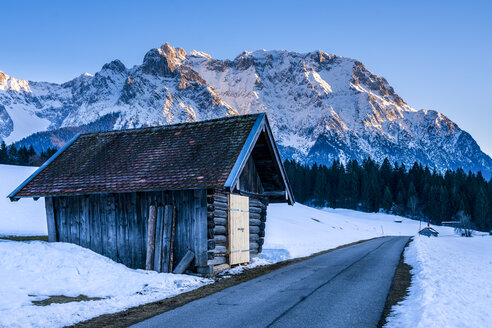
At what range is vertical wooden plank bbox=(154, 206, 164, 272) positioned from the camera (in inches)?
600

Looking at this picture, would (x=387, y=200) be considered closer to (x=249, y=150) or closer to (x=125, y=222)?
(x=249, y=150)

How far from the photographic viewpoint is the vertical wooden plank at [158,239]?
1525 centimetres

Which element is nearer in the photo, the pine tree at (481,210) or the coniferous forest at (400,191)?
the pine tree at (481,210)

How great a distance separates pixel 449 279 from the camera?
44.7 feet

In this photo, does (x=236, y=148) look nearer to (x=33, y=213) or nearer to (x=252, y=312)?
(x=252, y=312)

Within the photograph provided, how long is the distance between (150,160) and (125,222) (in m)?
2.54

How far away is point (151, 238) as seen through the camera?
15547mm

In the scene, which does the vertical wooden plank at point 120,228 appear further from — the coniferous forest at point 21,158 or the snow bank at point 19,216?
the coniferous forest at point 21,158

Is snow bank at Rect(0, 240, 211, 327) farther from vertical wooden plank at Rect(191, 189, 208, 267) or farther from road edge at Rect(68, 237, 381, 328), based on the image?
vertical wooden plank at Rect(191, 189, 208, 267)

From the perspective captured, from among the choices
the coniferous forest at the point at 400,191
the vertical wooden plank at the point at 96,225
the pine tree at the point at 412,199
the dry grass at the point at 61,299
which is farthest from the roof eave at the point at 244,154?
the pine tree at the point at 412,199

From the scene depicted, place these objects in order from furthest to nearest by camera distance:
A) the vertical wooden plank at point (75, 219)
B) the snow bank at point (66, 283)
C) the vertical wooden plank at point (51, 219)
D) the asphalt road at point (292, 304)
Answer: the vertical wooden plank at point (51, 219) < the vertical wooden plank at point (75, 219) < the snow bank at point (66, 283) < the asphalt road at point (292, 304)

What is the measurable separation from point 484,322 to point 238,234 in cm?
1097

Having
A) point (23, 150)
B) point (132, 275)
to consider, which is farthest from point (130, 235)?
point (23, 150)

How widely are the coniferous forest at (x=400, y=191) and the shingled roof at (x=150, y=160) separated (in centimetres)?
10289
